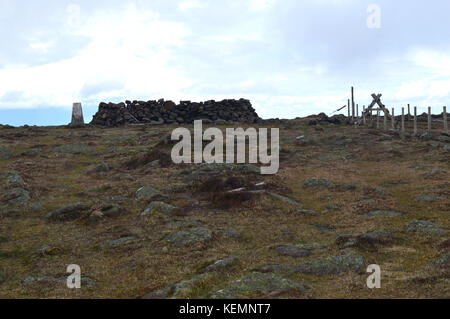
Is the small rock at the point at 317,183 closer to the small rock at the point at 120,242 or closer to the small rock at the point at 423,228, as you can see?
the small rock at the point at 423,228

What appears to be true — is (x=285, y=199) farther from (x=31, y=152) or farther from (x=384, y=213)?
(x=31, y=152)

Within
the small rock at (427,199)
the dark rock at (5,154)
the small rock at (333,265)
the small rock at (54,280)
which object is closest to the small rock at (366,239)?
the small rock at (333,265)

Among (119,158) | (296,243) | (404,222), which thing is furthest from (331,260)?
(119,158)

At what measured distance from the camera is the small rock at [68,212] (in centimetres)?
1940

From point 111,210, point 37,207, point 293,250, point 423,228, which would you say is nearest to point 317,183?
point 423,228

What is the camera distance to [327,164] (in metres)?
30.9

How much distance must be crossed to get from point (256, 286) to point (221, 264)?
209 centimetres

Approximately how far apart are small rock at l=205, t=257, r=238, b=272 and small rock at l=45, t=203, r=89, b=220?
30.2 feet

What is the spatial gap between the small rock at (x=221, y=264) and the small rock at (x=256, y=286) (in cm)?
131

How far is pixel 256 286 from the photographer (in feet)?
36.0

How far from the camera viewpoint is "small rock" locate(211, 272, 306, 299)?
34.6ft

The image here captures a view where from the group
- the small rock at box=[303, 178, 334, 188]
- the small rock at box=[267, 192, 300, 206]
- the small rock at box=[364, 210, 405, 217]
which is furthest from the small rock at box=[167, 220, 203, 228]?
the small rock at box=[303, 178, 334, 188]

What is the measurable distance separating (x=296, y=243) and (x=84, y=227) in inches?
355
